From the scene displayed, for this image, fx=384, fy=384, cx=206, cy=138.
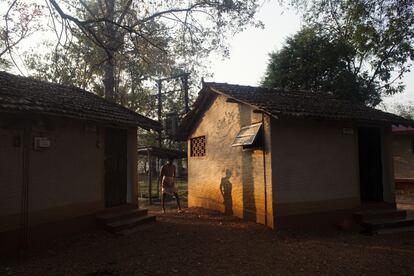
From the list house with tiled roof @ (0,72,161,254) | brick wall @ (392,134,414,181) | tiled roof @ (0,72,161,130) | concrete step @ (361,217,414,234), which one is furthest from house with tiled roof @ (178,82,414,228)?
brick wall @ (392,134,414,181)

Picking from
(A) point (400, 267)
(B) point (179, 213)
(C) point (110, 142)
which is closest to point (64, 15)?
(C) point (110, 142)

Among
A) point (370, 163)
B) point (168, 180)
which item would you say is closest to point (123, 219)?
point (168, 180)

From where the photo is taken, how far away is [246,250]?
27.1 feet

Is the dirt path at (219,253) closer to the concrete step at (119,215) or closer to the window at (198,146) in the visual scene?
the concrete step at (119,215)

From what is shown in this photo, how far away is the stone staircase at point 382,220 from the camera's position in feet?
34.8

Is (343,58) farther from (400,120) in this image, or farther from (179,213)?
(179,213)

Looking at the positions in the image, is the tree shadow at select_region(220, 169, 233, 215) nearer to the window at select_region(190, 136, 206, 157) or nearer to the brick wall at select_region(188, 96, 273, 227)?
the brick wall at select_region(188, 96, 273, 227)

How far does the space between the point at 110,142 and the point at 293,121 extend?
5.14m

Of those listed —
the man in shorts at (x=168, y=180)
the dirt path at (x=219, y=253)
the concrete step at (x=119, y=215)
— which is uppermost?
the man in shorts at (x=168, y=180)

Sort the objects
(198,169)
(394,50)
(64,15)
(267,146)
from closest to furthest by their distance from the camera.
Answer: (64,15)
(267,146)
(198,169)
(394,50)

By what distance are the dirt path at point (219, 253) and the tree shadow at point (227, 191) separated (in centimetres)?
166

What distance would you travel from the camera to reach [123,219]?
404 inches

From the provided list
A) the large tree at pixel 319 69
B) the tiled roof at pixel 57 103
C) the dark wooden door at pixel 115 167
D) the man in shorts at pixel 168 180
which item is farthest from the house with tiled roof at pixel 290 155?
the large tree at pixel 319 69

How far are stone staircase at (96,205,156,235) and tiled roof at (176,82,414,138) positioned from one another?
167 inches
